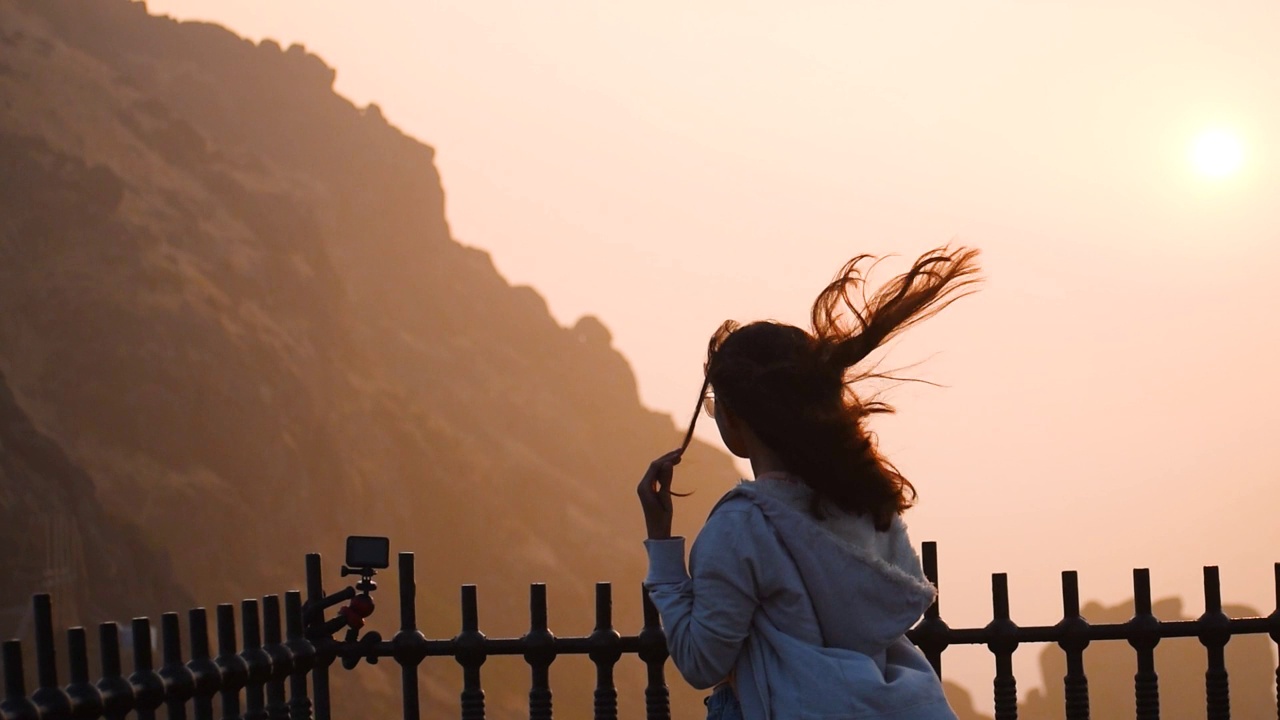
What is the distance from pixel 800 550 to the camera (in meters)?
3.70

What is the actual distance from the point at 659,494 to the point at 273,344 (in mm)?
104309

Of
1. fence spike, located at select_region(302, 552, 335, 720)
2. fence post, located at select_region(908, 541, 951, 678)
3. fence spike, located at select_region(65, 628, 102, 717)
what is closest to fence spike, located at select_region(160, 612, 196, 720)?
fence spike, located at select_region(65, 628, 102, 717)

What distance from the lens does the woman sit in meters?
3.65

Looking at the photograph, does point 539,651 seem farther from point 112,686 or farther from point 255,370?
point 255,370

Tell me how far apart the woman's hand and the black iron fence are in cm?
108

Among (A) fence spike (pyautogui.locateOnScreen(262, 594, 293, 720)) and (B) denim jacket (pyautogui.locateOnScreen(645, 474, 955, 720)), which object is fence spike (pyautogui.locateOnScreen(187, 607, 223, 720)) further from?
(B) denim jacket (pyautogui.locateOnScreen(645, 474, 955, 720))

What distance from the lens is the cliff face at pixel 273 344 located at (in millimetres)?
92062

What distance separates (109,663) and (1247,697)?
175948 mm

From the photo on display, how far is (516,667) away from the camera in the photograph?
11931 centimetres

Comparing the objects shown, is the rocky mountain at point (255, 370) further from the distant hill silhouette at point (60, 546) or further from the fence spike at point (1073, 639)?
the fence spike at point (1073, 639)

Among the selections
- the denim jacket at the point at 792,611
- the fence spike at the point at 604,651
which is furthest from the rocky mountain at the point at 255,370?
the denim jacket at the point at 792,611

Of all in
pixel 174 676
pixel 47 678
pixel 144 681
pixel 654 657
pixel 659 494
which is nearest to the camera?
pixel 47 678

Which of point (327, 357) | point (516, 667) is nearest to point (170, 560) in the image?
point (327, 357)

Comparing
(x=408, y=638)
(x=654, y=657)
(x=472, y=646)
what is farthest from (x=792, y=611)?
(x=408, y=638)
